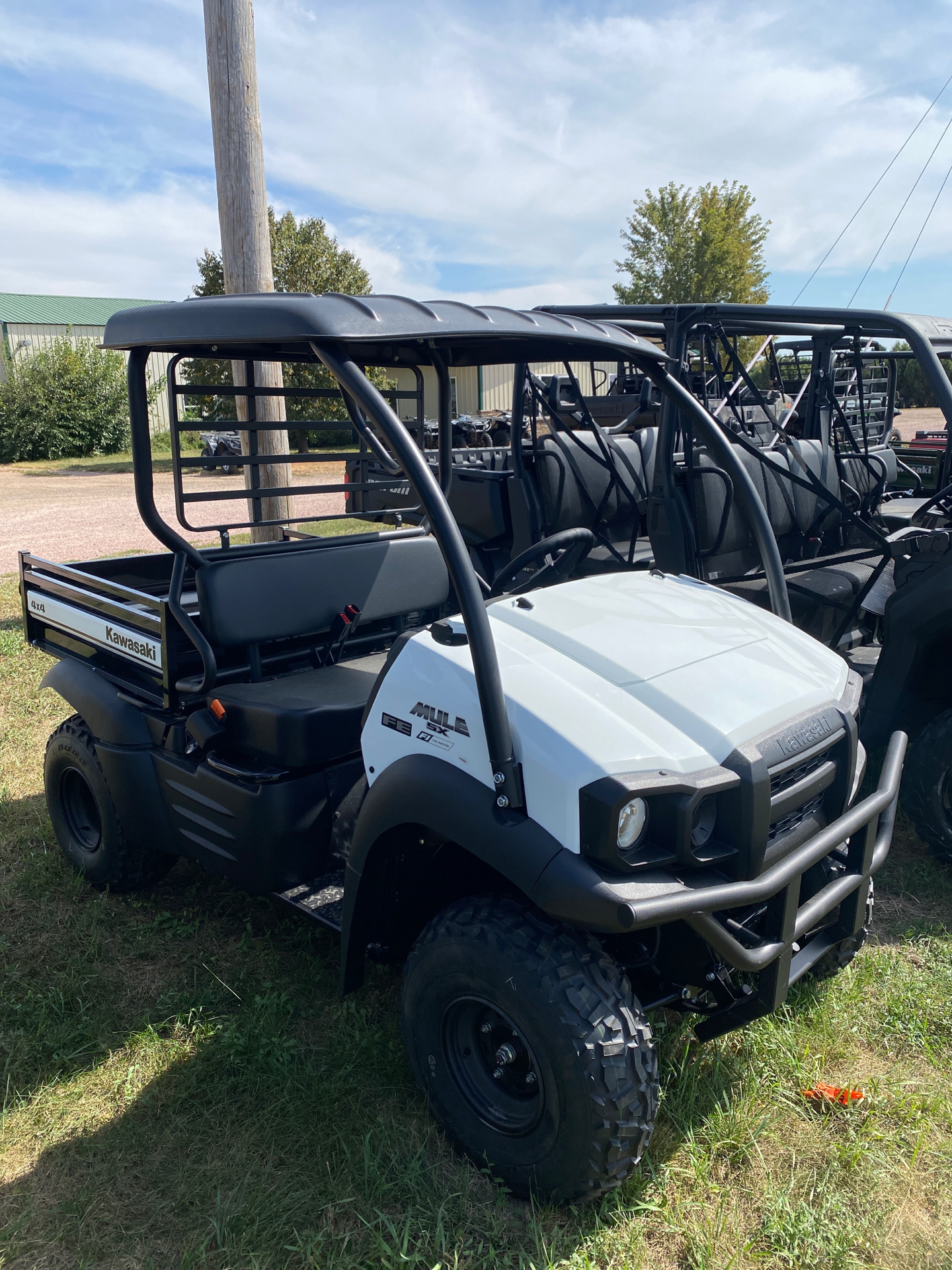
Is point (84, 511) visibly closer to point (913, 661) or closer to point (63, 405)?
point (63, 405)

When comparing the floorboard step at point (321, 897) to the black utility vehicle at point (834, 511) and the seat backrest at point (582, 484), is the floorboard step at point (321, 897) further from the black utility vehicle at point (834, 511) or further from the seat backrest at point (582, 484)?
the seat backrest at point (582, 484)

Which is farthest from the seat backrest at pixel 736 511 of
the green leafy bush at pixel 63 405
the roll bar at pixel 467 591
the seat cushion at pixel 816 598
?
the green leafy bush at pixel 63 405

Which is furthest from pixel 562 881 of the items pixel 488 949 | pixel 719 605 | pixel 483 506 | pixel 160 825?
pixel 483 506

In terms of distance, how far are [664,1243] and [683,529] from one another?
296 centimetres

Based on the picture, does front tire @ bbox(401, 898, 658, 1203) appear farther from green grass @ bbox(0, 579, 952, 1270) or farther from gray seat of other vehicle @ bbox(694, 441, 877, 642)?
gray seat of other vehicle @ bbox(694, 441, 877, 642)

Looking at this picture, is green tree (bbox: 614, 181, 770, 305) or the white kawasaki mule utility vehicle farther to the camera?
green tree (bbox: 614, 181, 770, 305)

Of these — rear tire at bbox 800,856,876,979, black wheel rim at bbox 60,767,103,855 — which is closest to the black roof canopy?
rear tire at bbox 800,856,876,979

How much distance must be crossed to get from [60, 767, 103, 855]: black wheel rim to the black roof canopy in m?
1.61

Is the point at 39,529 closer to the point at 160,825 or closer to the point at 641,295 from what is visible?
the point at 160,825

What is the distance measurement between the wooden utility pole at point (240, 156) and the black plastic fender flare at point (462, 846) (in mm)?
2808

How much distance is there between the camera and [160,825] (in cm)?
288

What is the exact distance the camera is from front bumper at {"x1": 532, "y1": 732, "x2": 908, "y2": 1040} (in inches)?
65.6

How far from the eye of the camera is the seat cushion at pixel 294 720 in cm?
249

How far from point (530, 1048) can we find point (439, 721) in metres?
0.66
